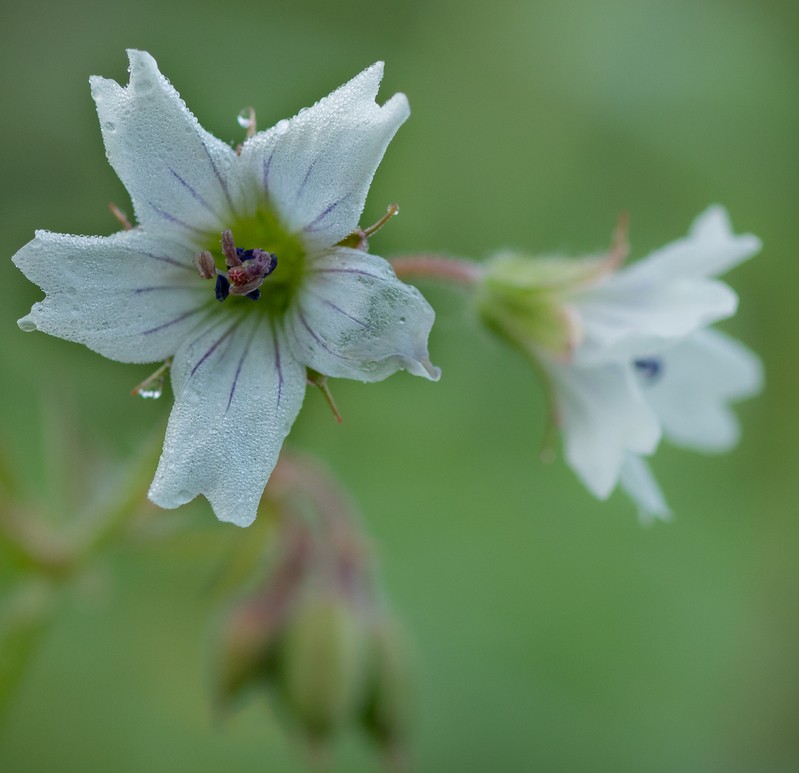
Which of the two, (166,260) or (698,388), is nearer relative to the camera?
(166,260)

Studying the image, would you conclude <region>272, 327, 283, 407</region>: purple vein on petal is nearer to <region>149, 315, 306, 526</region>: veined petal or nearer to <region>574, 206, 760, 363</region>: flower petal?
<region>149, 315, 306, 526</region>: veined petal

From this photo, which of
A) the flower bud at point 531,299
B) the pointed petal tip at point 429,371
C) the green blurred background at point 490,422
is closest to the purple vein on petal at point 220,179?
the pointed petal tip at point 429,371

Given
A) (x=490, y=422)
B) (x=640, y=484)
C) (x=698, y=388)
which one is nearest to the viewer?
(x=640, y=484)

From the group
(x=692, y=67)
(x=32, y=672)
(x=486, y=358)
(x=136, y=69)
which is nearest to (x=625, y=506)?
(x=486, y=358)

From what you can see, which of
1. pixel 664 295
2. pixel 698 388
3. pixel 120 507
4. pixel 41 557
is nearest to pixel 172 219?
pixel 120 507

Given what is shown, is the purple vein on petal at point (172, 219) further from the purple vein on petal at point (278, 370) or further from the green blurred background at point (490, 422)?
the green blurred background at point (490, 422)

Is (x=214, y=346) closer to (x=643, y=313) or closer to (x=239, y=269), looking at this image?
(x=239, y=269)

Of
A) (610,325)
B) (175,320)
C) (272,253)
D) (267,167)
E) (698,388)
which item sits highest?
(267,167)
